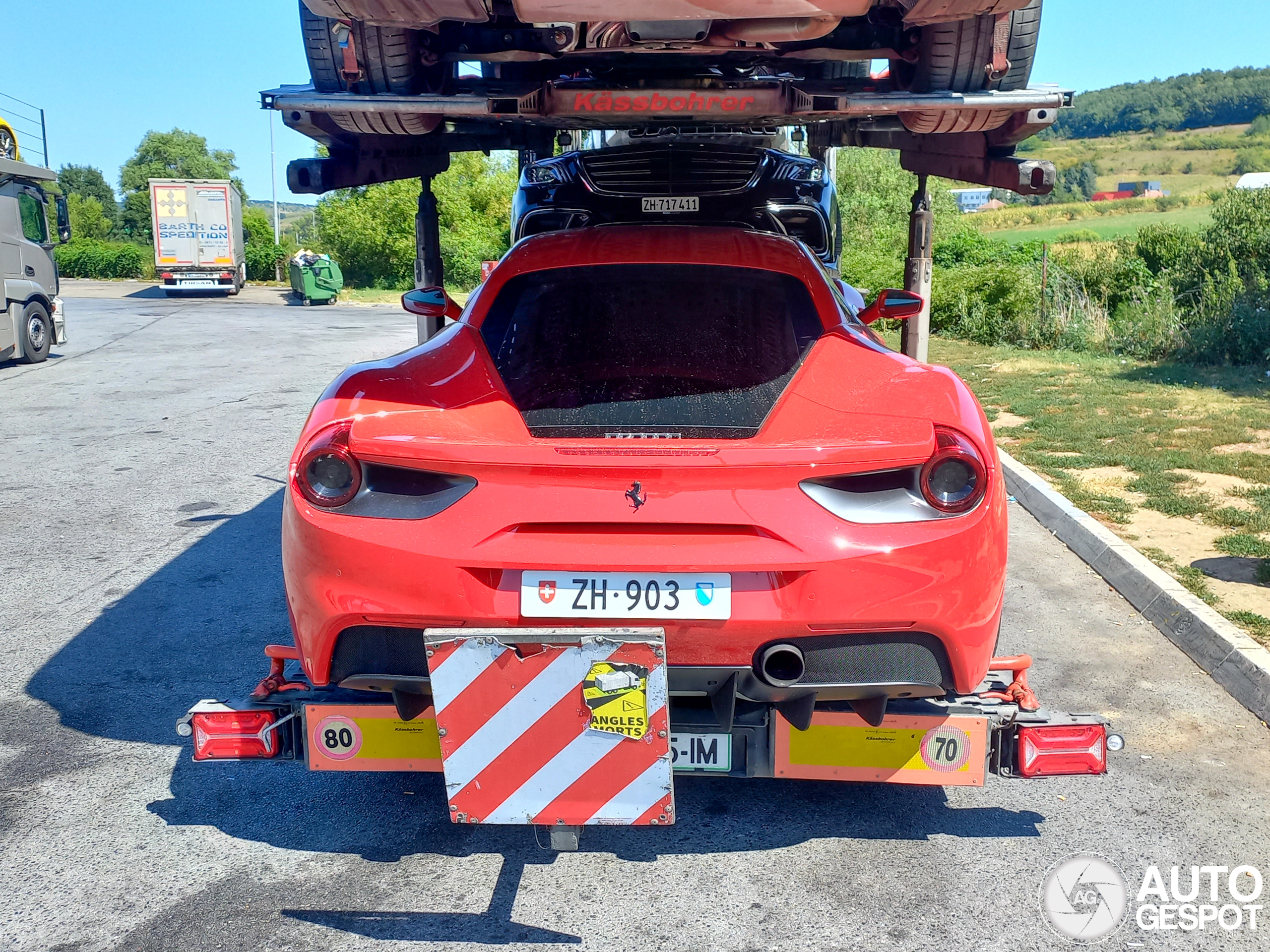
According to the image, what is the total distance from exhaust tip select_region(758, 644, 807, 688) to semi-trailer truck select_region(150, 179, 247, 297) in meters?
37.7

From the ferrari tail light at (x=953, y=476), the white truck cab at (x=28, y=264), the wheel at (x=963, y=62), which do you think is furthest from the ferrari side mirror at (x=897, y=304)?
the white truck cab at (x=28, y=264)

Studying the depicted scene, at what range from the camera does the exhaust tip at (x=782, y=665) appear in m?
2.93

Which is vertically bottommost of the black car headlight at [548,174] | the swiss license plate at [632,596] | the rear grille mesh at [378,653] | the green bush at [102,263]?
the green bush at [102,263]

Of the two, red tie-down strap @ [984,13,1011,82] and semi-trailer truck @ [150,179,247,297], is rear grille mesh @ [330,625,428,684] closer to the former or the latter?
red tie-down strap @ [984,13,1011,82]

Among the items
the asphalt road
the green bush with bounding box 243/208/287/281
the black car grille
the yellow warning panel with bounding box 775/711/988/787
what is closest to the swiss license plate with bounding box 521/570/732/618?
the yellow warning panel with bounding box 775/711/988/787

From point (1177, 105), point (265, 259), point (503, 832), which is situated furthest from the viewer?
point (1177, 105)

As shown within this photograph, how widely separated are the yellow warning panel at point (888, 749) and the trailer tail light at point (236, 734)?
1464 millimetres

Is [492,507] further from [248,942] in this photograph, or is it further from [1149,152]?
[1149,152]

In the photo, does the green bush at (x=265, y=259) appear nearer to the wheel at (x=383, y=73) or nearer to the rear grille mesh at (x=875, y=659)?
the wheel at (x=383, y=73)

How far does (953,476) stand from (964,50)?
248cm

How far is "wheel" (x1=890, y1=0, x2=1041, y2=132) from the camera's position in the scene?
4633mm

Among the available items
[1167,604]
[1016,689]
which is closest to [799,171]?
[1167,604]

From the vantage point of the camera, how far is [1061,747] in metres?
3.15

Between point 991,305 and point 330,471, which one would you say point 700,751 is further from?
point 991,305
